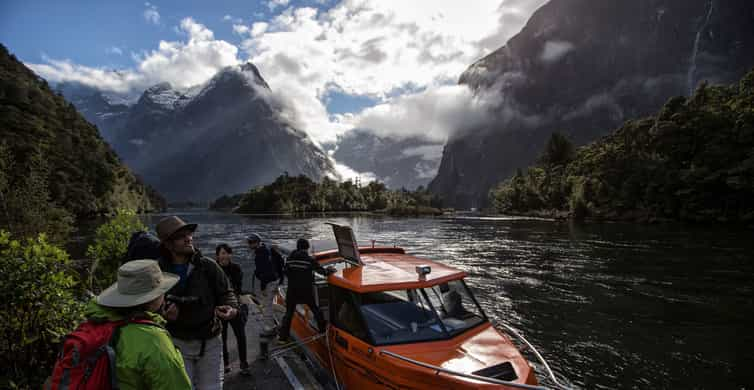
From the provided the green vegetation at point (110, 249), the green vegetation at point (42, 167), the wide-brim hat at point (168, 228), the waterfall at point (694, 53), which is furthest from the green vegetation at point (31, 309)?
the waterfall at point (694, 53)

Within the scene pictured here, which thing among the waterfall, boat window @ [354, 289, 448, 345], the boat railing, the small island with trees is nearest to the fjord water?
boat window @ [354, 289, 448, 345]

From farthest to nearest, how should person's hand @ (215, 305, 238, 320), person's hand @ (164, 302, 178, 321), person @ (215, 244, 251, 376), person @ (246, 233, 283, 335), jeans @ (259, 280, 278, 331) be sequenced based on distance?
jeans @ (259, 280, 278, 331) < person @ (246, 233, 283, 335) < person @ (215, 244, 251, 376) < person's hand @ (215, 305, 238, 320) < person's hand @ (164, 302, 178, 321)

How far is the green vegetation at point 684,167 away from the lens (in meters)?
50.6

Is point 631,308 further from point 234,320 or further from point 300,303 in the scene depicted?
point 234,320

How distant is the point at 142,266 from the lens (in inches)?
108

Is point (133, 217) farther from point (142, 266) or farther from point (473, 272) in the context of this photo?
point (473, 272)

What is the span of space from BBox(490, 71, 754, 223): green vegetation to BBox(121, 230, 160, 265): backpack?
6271 cm

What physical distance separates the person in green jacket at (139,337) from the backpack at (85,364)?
59 mm

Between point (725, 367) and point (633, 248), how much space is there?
23453 millimetres

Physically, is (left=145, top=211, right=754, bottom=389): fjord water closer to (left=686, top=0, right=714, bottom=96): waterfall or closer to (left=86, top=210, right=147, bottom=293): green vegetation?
(left=86, top=210, right=147, bottom=293): green vegetation

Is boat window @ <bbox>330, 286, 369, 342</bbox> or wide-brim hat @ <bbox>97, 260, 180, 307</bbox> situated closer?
wide-brim hat @ <bbox>97, 260, 180, 307</bbox>

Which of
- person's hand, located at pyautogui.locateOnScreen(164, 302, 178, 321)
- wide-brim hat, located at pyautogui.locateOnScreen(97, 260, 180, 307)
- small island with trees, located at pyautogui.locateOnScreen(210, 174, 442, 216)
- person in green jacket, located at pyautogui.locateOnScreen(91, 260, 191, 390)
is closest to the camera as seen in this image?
person in green jacket, located at pyautogui.locateOnScreen(91, 260, 191, 390)

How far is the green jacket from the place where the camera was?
7.79 ft

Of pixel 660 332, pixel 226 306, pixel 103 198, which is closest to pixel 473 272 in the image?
pixel 660 332
